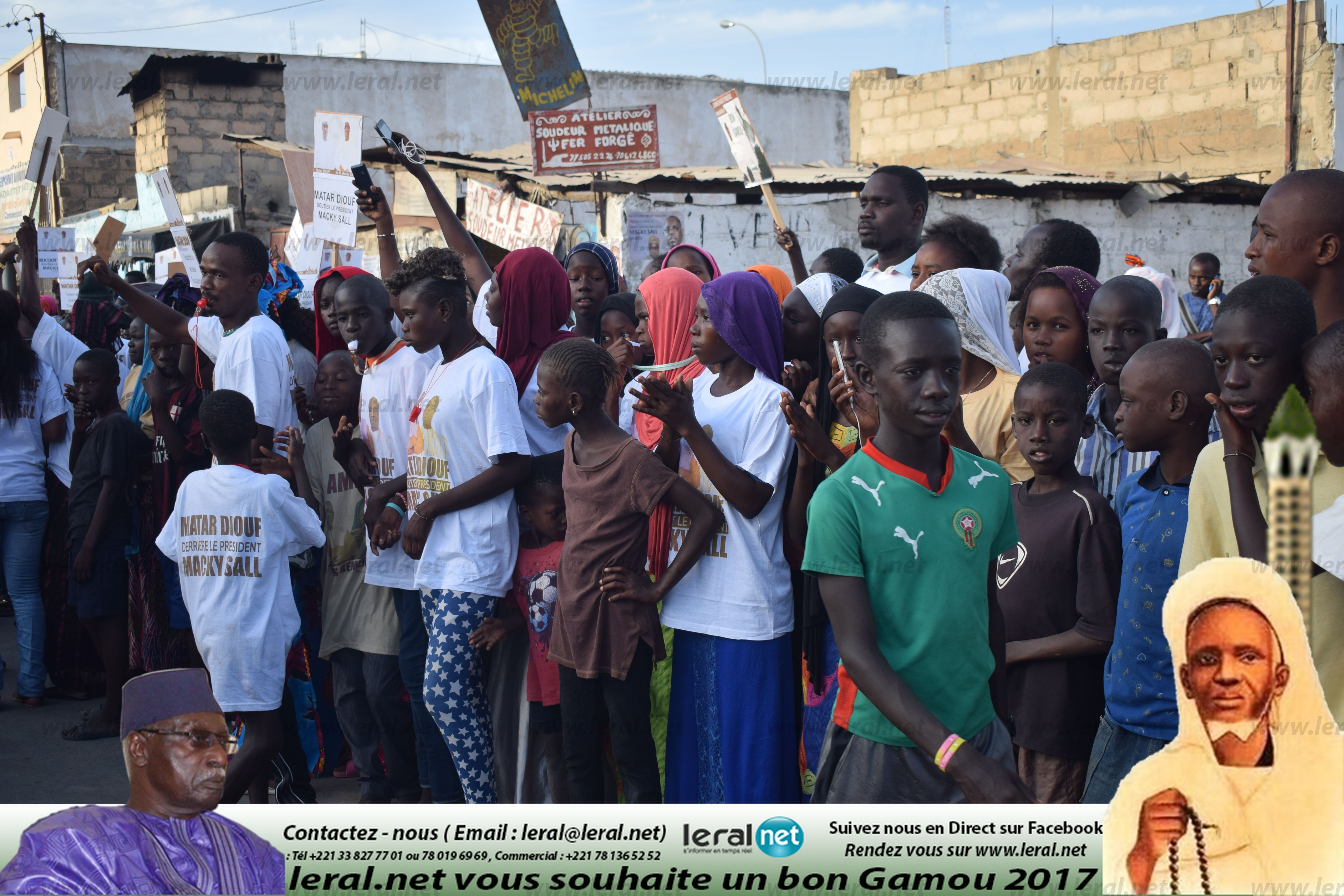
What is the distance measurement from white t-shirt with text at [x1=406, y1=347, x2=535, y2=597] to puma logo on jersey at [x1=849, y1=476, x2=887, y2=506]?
178cm

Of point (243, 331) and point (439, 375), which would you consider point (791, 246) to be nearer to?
point (439, 375)

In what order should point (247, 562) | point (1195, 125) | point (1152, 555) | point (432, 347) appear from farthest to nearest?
1. point (1195, 125)
2. point (432, 347)
3. point (247, 562)
4. point (1152, 555)

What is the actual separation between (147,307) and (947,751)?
4.13 m

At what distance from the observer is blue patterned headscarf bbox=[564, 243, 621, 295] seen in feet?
17.5

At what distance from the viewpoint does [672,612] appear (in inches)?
137

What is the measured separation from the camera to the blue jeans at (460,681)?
376 centimetres

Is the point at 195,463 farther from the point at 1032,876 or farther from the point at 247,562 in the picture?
the point at 1032,876

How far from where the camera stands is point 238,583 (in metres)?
3.76

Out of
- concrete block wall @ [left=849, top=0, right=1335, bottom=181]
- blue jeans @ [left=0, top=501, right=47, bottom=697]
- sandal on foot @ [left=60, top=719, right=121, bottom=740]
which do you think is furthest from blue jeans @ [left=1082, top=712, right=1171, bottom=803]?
concrete block wall @ [left=849, top=0, right=1335, bottom=181]

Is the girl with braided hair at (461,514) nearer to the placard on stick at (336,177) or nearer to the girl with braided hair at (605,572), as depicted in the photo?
the girl with braided hair at (605,572)

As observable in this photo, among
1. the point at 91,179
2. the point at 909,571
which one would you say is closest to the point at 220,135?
the point at 91,179

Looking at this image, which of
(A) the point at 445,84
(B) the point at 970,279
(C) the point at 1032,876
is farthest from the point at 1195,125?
(A) the point at 445,84

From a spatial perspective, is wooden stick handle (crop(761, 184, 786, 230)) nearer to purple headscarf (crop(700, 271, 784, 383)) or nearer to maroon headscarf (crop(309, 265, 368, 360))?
maroon headscarf (crop(309, 265, 368, 360))

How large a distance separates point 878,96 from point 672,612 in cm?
1937
